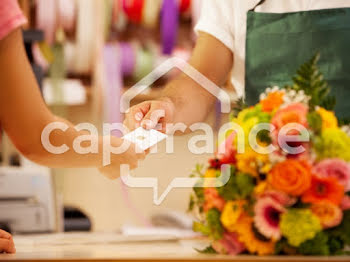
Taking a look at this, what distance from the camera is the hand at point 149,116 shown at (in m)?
1.49

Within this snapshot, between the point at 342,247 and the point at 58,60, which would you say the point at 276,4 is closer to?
the point at 342,247

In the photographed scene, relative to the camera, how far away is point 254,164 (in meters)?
1.04

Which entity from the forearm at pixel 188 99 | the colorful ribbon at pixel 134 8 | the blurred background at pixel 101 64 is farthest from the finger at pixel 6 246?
the colorful ribbon at pixel 134 8

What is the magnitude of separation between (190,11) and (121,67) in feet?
1.54

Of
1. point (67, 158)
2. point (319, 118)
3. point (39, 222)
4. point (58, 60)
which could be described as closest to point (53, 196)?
point (39, 222)

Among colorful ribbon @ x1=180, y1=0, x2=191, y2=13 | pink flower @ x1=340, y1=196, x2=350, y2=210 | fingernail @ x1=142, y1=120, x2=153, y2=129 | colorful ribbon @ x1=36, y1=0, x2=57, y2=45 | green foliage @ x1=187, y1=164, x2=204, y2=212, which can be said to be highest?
colorful ribbon @ x1=180, y1=0, x2=191, y2=13

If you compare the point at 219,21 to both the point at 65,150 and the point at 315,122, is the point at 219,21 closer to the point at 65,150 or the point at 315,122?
the point at 65,150


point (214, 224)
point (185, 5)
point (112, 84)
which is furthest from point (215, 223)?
point (185, 5)

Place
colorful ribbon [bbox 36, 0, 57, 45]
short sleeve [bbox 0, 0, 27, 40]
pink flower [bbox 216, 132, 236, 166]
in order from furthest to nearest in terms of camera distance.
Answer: colorful ribbon [bbox 36, 0, 57, 45], short sleeve [bbox 0, 0, 27, 40], pink flower [bbox 216, 132, 236, 166]

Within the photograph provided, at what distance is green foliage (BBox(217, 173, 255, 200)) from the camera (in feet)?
3.37

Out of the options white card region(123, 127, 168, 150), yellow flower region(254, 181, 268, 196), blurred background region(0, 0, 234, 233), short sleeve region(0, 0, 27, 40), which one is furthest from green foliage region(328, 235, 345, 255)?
blurred background region(0, 0, 234, 233)

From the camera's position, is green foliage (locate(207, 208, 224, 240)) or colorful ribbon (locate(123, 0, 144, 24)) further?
colorful ribbon (locate(123, 0, 144, 24))

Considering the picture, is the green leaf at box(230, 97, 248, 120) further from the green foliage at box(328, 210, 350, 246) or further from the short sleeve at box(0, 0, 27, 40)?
the short sleeve at box(0, 0, 27, 40)

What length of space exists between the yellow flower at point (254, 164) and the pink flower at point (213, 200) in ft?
0.18
